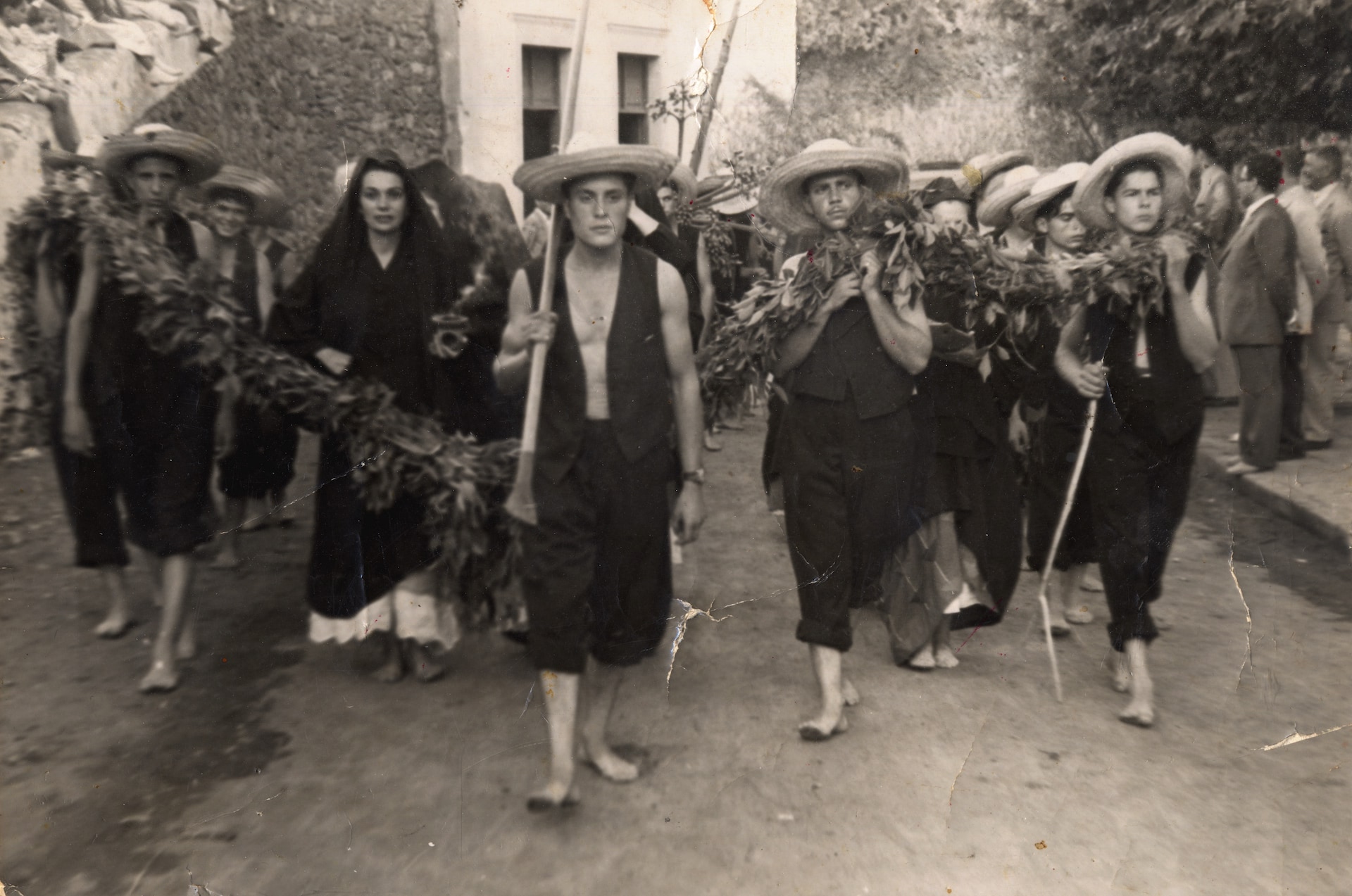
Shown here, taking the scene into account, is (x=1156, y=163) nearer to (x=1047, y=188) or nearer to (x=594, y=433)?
(x=1047, y=188)

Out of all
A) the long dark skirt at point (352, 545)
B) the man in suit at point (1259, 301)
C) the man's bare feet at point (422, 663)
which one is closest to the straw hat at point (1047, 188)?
the man in suit at point (1259, 301)

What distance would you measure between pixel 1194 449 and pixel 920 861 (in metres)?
2.00

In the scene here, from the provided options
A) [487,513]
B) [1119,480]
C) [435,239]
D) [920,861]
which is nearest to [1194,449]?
[1119,480]

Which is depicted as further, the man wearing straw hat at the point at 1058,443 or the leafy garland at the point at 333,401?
the man wearing straw hat at the point at 1058,443

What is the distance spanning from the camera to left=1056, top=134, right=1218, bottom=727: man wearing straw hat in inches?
174

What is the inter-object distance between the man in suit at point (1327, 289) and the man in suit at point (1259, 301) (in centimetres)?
46

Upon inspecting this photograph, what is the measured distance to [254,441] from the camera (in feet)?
19.1

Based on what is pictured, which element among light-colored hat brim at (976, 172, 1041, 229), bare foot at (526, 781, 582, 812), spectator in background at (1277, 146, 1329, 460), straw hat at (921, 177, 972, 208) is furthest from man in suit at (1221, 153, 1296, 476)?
bare foot at (526, 781, 582, 812)

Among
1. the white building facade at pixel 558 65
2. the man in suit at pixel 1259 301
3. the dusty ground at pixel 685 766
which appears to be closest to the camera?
the dusty ground at pixel 685 766

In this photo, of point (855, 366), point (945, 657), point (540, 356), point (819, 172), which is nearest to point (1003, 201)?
point (819, 172)

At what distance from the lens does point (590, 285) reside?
13.2 feet

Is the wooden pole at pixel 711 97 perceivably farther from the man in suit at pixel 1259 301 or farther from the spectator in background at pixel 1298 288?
the spectator in background at pixel 1298 288

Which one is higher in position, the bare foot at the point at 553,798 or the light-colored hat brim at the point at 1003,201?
the light-colored hat brim at the point at 1003,201

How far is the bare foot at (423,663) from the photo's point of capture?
16.6 ft
